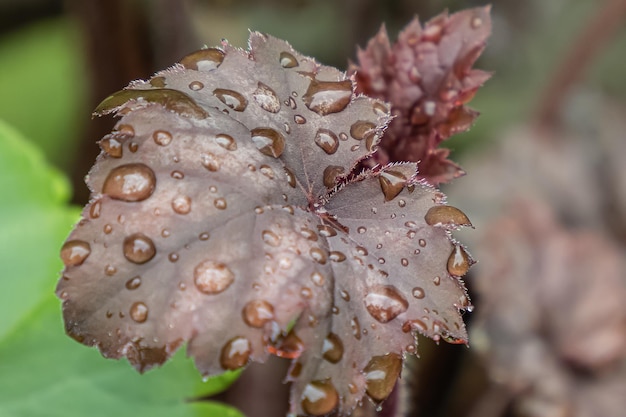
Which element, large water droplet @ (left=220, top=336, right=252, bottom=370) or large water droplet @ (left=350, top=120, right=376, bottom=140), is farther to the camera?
large water droplet @ (left=350, top=120, right=376, bottom=140)

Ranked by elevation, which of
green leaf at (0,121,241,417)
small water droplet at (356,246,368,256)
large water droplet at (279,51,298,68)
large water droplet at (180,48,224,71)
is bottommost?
green leaf at (0,121,241,417)

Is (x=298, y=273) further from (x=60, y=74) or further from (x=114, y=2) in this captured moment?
(x=60, y=74)

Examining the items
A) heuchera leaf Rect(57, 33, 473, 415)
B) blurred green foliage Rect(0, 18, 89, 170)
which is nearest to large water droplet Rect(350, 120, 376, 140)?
heuchera leaf Rect(57, 33, 473, 415)

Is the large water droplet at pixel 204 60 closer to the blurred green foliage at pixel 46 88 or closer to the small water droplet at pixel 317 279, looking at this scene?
the small water droplet at pixel 317 279

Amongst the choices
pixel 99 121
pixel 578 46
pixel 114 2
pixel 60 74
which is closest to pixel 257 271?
pixel 114 2

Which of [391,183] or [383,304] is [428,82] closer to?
[391,183]

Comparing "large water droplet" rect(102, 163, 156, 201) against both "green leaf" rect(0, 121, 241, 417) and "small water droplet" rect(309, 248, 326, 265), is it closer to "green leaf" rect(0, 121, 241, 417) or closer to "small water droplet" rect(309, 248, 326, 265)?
"small water droplet" rect(309, 248, 326, 265)
